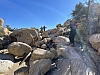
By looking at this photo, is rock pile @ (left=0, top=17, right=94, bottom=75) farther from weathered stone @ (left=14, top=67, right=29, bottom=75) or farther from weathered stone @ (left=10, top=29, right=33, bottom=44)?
weathered stone @ (left=10, top=29, right=33, bottom=44)

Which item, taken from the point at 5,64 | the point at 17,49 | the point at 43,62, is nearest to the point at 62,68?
the point at 43,62

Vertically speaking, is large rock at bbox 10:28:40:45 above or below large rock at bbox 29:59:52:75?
above

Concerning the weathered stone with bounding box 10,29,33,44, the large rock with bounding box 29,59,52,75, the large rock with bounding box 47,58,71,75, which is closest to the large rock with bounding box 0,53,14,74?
the large rock with bounding box 29,59,52,75

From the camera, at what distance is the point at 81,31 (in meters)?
10.6

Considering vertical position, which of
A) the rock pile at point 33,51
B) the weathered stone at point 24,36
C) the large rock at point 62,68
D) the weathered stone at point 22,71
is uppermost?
the weathered stone at point 24,36

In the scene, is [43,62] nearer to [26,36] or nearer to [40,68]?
[40,68]

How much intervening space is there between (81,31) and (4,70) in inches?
293

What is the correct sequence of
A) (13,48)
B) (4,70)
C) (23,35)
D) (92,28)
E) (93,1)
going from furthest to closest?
(93,1) → (23,35) → (92,28) → (13,48) → (4,70)

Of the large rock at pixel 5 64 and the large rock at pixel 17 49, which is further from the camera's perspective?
the large rock at pixel 17 49

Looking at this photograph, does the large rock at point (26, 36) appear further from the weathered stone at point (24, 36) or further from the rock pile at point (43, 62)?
the rock pile at point (43, 62)

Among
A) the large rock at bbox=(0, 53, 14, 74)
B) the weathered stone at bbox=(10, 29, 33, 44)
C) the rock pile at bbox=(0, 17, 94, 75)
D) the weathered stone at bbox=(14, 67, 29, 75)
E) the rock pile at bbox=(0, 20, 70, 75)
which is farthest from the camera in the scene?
the weathered stone at bbox=(10, 29, 33, 44)

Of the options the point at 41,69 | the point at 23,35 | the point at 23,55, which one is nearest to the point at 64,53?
the point at 41,69

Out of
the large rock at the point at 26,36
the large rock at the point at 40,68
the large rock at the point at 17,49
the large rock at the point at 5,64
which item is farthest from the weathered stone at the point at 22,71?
the large rock at the point at 26,36

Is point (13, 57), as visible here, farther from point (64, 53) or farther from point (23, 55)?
point (64, 53)
